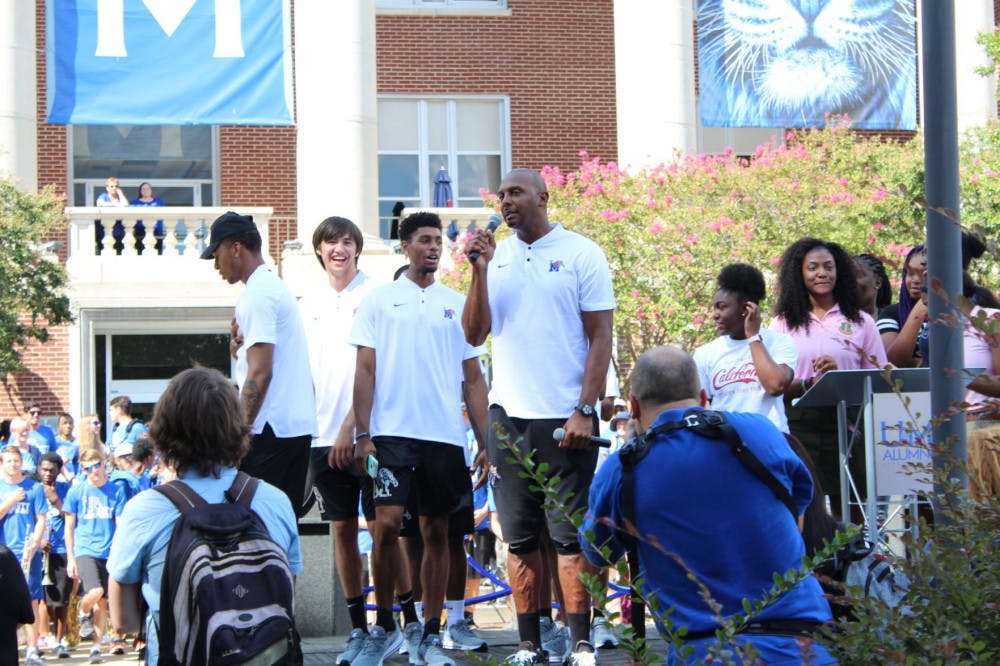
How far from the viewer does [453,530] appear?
7.60 meters

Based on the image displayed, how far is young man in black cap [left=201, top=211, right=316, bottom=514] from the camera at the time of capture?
6922mm

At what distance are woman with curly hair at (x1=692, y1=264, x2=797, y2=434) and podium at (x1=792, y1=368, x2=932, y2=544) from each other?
0.17m

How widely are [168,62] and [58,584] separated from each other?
349 inches

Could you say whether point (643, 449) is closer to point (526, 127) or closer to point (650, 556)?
point (650, 556)

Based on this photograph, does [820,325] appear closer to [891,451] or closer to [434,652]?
[891,451]

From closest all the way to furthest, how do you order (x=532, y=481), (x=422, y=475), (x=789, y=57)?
(x=532, y=481) → (x=422, y=475) → (x=789, y=57)

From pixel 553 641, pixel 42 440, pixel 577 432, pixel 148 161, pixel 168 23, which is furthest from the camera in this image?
pixel 148 161

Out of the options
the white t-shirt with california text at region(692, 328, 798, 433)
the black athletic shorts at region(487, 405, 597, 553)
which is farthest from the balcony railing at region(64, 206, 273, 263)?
the black athletic shorts at region(487, 405, 597, 553)

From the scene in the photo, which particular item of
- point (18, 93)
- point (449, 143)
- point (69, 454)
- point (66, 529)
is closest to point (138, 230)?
point (18, 93)

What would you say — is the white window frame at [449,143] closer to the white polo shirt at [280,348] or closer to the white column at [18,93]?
the white column at [18,93]

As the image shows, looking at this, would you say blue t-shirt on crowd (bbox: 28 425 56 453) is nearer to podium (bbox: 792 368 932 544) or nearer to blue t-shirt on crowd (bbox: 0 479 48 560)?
blue t-shirt on crowd (bbox: 0 479 48 560)

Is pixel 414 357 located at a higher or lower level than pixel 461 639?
higher

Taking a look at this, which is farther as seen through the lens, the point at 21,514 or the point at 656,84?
the point at 656,84

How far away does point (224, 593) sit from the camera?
450cm
